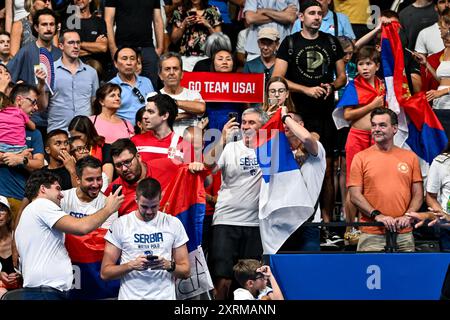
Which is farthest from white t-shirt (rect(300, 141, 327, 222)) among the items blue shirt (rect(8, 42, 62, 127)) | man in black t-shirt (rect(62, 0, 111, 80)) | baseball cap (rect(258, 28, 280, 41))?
man in black t-shirt (rect(62, 0, 111, 80))

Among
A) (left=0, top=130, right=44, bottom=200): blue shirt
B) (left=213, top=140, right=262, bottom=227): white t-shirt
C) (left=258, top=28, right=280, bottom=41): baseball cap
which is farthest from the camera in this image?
(left=258, top=28, right=280, bottom=41): baseball cap

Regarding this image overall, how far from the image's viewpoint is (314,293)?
1228cm

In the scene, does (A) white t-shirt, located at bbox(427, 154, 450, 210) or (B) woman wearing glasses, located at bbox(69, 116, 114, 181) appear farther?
(B) woman wearing glasses, located at bbox(69, 116, 114, 181)

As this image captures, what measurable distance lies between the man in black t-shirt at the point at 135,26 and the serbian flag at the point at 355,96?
2.83 meters

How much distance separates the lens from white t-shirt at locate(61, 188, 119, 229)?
1250cm

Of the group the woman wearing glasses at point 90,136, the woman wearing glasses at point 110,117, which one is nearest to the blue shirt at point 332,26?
the woman wearing glasses at point 110,117

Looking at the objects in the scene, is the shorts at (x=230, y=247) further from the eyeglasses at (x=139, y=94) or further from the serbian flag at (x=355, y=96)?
the eyeglasses at (x=139, y=94)

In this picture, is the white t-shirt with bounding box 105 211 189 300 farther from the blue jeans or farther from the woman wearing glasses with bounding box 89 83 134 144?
the woman wearing glasses with bounding box 89 83 134 144

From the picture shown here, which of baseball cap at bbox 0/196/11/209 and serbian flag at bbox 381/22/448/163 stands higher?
serbian flag at bbox 381/22/448/163

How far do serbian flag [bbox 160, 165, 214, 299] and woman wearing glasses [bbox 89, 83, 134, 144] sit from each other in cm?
184

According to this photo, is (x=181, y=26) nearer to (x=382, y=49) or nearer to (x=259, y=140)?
(x=382, y=49)

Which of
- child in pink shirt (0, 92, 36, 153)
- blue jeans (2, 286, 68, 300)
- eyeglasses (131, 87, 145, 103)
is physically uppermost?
eyeglasses (131, 87, 145, 103)

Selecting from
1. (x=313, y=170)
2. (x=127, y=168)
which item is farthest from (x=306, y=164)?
(x=127, y=168)

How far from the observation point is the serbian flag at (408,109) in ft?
48.4
